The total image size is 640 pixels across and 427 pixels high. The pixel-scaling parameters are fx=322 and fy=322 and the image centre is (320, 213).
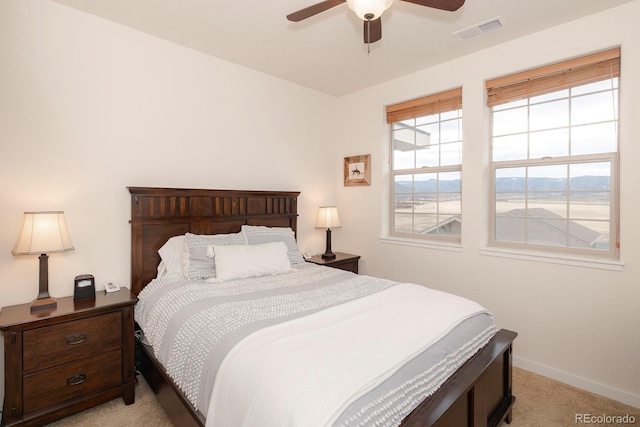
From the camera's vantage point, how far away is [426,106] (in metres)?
3.44

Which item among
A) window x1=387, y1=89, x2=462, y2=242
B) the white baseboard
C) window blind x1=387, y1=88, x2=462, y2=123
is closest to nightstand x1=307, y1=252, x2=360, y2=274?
window x1=387, y1=89, x2=462, y2=242

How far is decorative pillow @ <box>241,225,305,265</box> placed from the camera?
A: 3014 mm

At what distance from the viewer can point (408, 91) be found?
3.51 meters

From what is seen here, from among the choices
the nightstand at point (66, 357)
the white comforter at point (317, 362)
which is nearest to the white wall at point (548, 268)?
the white comforter at point (317, 362)

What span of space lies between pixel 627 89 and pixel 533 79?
63cm

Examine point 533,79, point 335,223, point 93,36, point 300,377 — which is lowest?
point 300,377

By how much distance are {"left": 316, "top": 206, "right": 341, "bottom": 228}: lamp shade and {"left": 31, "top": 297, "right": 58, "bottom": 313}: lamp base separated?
250cm

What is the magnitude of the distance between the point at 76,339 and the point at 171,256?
0.84 m

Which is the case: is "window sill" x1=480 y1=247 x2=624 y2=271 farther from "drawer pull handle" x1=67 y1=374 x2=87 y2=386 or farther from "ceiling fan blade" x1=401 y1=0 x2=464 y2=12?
"drawer pull handle" x1=67 y1=374 x2=87 y2=386

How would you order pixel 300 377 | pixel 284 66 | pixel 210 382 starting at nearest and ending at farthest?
pixel 300 377, pixel 210 382, pixel 284 66

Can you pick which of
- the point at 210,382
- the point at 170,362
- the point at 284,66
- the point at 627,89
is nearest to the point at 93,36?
the point at 284,66

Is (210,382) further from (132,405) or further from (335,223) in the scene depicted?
(335,223)

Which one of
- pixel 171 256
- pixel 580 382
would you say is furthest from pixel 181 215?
pixel 580 382

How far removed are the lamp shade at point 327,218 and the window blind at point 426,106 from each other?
126 centimetres
